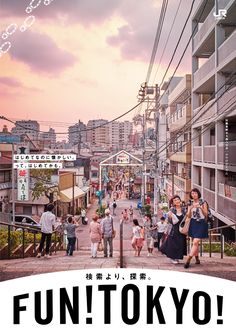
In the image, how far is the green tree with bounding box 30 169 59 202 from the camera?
5.12 m

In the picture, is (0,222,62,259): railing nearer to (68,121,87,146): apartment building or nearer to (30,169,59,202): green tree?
(30,169,59,202): green tree

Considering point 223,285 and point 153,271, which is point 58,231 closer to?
point 153,271

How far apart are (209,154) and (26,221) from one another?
2840 millimetres

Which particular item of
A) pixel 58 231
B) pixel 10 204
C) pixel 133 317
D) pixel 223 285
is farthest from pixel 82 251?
pixel 223 285

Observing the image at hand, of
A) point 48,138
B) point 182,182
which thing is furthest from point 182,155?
point 48,138

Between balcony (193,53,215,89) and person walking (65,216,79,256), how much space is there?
3146mm

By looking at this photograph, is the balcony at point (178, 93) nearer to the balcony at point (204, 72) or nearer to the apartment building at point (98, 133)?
the balcony at point (204, 72)

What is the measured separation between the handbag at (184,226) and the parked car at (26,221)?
187cm

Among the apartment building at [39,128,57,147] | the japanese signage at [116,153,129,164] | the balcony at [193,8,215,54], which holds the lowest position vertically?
the japanese signage at [116,153,129,164]

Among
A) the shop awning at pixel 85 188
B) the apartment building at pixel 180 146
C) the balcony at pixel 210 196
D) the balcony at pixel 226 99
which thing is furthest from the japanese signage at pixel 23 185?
the balcony at pixel 226 99

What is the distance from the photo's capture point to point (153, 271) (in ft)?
14.7

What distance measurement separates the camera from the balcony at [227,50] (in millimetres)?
5688

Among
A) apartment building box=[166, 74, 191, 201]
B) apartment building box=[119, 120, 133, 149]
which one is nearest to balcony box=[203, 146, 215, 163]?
apartment building box=[166, 74, 191, 201]

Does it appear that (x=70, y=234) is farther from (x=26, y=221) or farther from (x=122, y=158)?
(x=122, y=158)
